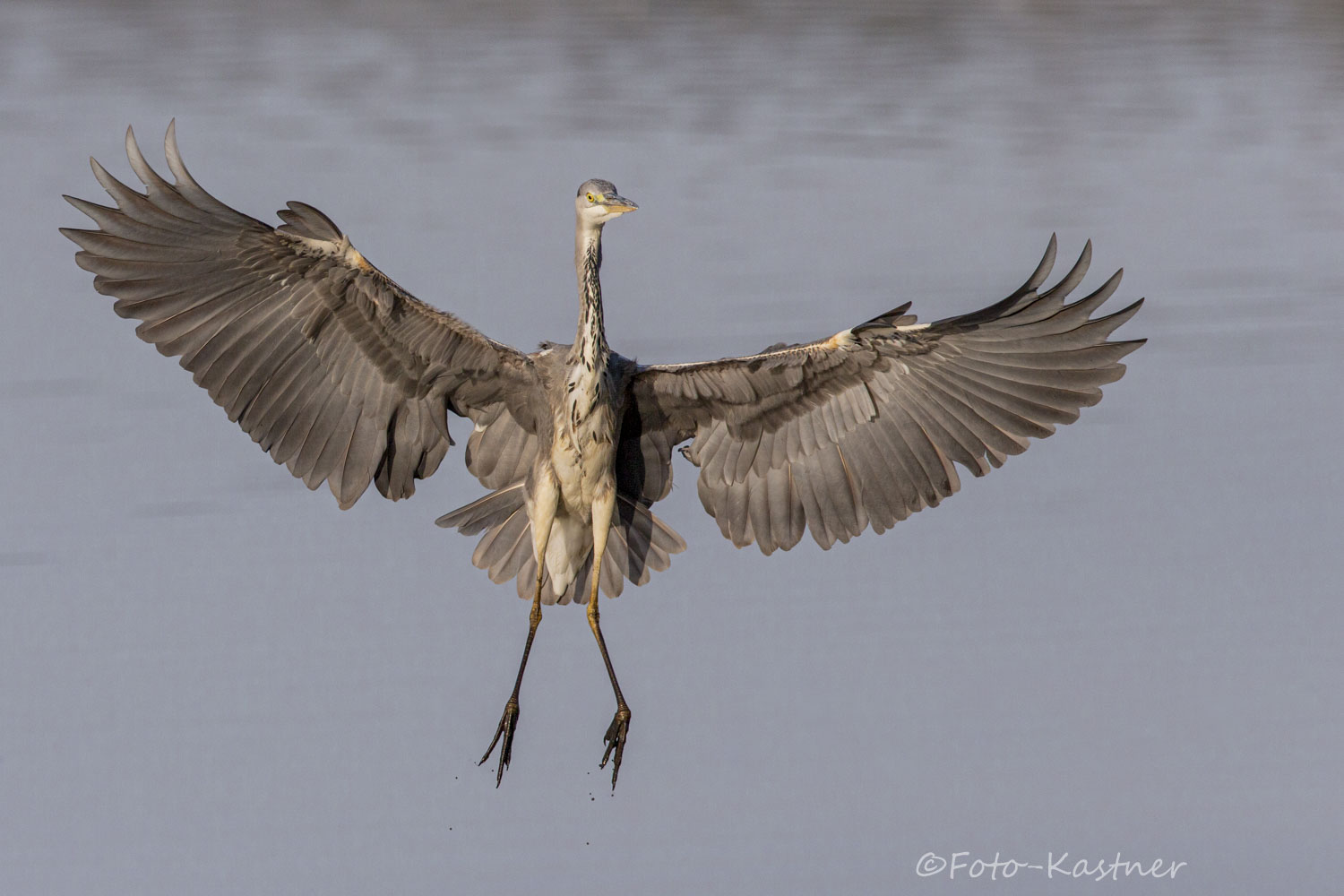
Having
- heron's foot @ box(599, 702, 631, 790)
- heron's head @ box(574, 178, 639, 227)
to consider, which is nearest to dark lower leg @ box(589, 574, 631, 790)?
heron's foot @ box(599, 702, 631, 790)

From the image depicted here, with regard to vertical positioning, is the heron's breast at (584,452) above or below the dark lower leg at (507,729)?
above

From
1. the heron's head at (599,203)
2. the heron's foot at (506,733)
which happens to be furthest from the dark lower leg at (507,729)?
the heron's head at (599,203)

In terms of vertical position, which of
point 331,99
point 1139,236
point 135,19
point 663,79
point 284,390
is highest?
point 135,19

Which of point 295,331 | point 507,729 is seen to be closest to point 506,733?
point 507,729

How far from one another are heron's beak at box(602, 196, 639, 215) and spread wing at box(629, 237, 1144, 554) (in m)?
0.61

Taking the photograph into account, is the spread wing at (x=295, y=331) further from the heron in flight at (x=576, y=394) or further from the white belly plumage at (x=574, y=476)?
the white belly plumage at (x=574, y=476)

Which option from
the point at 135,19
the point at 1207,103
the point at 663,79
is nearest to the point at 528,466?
the point at 663,79

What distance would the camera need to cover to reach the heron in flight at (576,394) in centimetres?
653

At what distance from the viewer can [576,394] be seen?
6.89 m

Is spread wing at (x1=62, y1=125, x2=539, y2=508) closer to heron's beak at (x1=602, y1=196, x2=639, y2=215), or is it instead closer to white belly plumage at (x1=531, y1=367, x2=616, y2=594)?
white belly plumage at (x1=531, y1=367, x2=616, y2=594)

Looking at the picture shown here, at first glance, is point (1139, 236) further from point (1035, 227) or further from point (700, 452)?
point (700, 452)

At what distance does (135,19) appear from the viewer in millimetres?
18969

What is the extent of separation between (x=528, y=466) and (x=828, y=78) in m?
10.2

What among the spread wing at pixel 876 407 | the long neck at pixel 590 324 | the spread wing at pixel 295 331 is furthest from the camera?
the long neck at pixel 590 324
